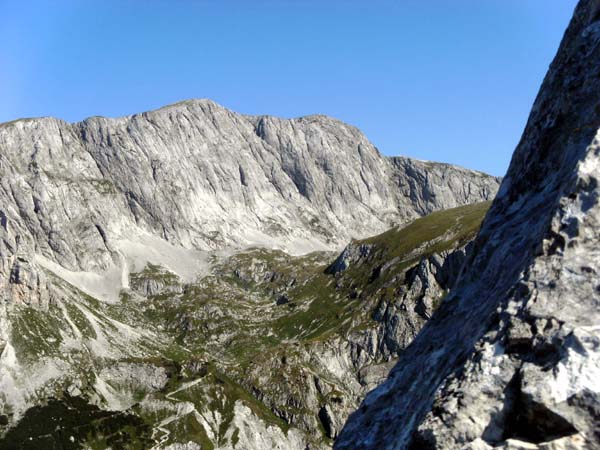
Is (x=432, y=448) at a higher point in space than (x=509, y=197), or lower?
lower

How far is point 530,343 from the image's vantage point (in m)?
12.4

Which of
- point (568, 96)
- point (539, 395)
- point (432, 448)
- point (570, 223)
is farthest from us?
point (568, 96)

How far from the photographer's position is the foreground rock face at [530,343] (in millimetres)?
11281

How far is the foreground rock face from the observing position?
37.0 ft

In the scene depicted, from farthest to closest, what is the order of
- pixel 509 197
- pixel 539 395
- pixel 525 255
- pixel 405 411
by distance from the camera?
pixel 509 197
pixel 405 411
pixel 525 255
pixel 539 395

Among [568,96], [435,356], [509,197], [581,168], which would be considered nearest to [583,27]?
[568,96]

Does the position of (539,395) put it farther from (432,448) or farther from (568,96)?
(568,96)

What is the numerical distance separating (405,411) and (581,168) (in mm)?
8809

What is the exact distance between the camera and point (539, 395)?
1136 cm

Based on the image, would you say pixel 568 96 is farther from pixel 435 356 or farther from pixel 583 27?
pixel 435 356

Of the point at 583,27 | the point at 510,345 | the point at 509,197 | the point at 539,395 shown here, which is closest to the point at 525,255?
the point at 510,345

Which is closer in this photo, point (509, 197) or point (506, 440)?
point (506, 440)

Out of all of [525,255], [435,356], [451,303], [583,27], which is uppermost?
[583,27]

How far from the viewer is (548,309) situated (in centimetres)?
1274
